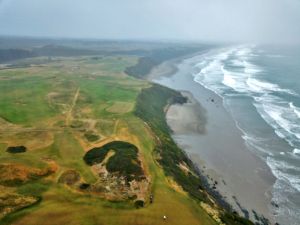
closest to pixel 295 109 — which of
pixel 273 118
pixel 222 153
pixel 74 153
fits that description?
pixel 273 118

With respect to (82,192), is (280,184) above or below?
below

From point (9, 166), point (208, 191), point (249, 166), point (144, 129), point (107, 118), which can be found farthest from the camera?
point (107, 118)

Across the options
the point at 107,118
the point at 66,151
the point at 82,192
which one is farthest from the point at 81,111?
the point at 82,192

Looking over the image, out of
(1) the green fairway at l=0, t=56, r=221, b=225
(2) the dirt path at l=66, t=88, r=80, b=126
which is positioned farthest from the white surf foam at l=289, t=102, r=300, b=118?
(2) the dirt path at l=66, t=88, r=80, b=126

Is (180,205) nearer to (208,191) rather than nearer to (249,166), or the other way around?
(208,191)

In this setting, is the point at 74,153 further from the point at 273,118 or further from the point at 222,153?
the point at 273,118

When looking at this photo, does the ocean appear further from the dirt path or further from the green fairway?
the dirt path
